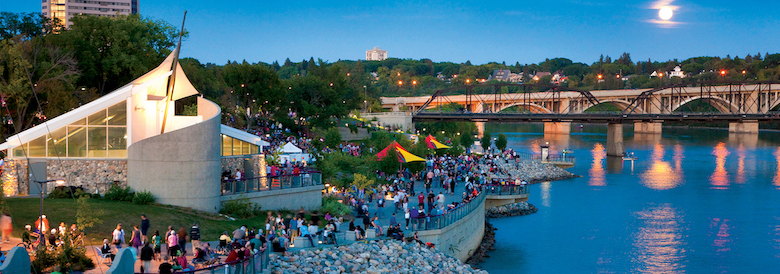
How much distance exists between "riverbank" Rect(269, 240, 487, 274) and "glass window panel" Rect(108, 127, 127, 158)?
8.82 meters

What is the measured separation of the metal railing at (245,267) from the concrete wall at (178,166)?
23.1 feet

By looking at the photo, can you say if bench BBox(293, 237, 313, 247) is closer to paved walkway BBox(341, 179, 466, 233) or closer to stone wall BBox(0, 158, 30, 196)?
paved walkway BBox(341, 179, 466, 233)

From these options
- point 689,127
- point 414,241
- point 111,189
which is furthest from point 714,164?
point 689,127

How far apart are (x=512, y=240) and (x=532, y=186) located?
2328cm

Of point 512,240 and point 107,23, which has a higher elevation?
point 107,23

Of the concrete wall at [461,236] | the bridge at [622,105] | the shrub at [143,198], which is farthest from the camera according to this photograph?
the bridge at [622,105]

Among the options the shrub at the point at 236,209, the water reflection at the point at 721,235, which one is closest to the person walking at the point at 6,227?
the shrub at the point at 236,209

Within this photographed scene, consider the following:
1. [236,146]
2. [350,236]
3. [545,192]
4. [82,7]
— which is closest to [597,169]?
[545,192]

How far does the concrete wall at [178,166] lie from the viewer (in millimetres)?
22141

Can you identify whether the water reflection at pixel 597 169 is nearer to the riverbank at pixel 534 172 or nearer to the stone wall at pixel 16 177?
the riverbank at pixel 534 172

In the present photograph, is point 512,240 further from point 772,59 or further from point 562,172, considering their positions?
point 772,59

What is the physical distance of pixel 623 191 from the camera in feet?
173

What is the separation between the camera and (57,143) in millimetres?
23250

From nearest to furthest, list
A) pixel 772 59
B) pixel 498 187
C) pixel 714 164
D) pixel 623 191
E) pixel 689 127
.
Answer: pixel 498 187, pixel 623 191, pixel 714 164, pixel 689 127, pixel 772 59
